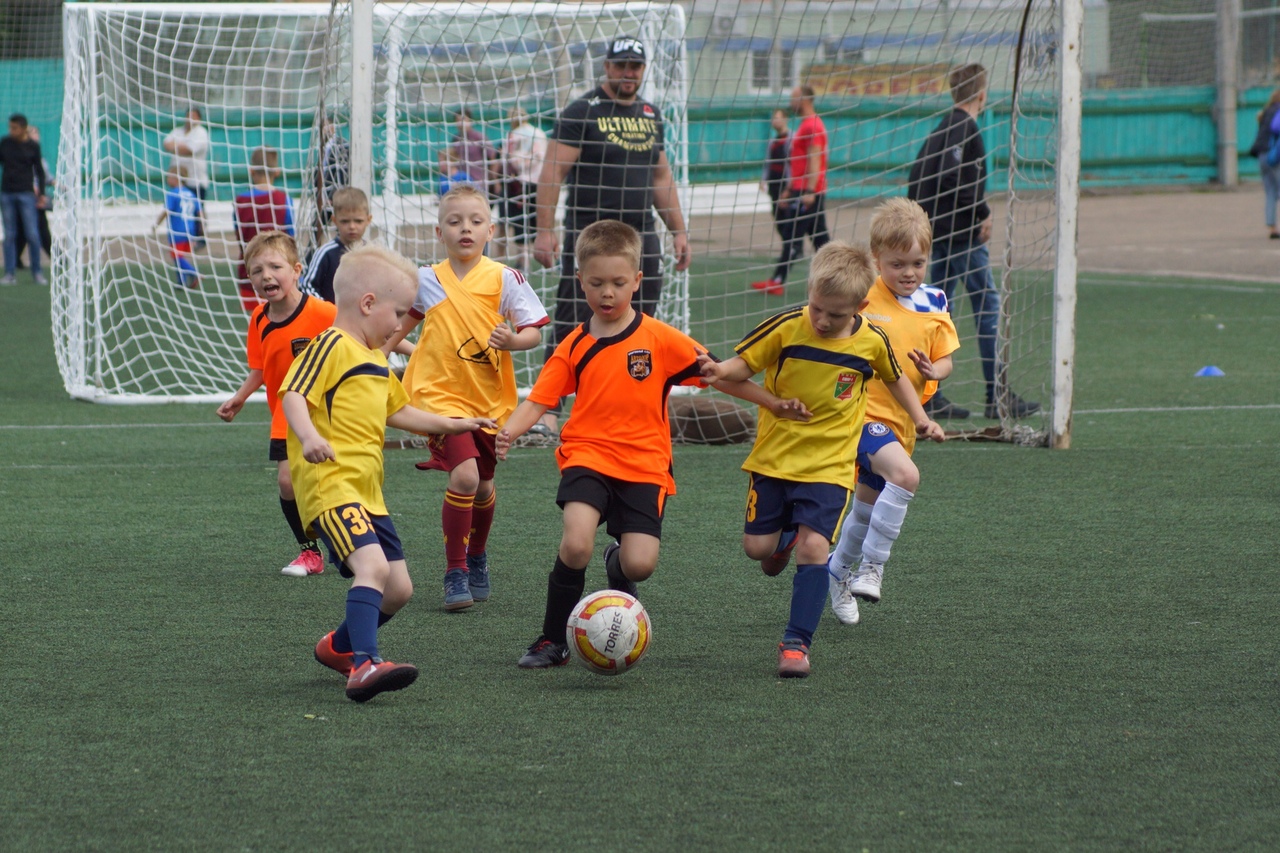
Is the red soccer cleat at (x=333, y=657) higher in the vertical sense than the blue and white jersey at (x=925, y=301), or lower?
lower

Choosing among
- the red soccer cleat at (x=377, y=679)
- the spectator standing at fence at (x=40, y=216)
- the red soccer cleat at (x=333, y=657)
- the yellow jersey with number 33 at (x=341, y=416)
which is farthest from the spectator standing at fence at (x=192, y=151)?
the red soccer cleat at (x=377, y=679)

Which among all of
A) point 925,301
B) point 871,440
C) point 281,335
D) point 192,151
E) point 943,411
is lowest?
point 943,411

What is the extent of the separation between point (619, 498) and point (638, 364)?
40cm

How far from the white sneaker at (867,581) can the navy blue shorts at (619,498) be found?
92 centimetres

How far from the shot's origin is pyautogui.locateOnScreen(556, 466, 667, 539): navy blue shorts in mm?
4281

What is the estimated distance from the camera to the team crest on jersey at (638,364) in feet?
14.1

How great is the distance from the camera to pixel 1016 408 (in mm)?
8906

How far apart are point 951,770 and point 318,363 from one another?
76.6 inches

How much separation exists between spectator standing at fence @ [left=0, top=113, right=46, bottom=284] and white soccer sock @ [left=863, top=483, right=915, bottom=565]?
15.2m

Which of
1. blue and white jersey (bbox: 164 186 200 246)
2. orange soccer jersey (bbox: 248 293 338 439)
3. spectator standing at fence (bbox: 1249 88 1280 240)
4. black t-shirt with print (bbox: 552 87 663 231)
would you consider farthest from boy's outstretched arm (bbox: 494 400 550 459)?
spectator standing at fence (bbox: 1249 88 1280 240)

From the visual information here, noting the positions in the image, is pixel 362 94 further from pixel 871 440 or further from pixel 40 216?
pixel 40 216

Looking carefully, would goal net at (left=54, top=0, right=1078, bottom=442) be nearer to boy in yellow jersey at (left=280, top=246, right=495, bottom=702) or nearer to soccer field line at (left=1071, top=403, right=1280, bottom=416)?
soccer field line at (left=1071, top=403, right=1280, bottom=416)

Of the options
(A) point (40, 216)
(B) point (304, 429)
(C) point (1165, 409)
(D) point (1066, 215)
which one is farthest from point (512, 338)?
(A) point (40, 216)

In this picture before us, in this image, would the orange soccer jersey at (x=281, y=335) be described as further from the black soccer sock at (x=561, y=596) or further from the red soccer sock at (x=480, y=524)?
the black soccer sock at (x=561, y=596)
